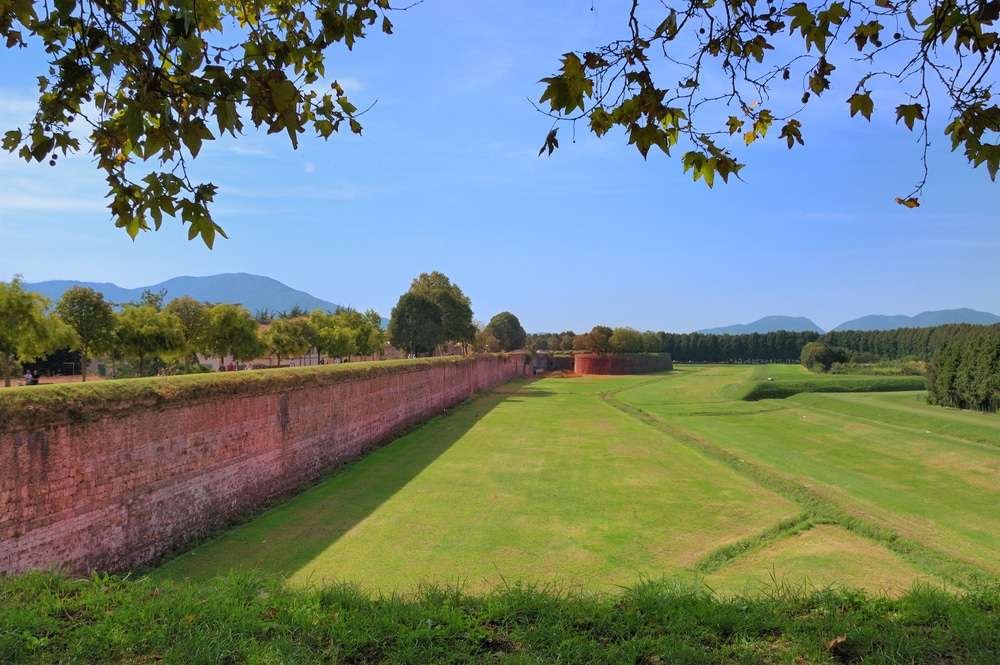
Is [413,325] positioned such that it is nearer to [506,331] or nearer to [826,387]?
[826,387]

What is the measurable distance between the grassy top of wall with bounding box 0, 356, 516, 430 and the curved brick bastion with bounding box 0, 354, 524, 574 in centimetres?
2

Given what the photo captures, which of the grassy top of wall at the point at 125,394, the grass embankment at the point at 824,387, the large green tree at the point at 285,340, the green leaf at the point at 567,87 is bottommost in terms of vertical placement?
the grass embankment at the point at 824,387

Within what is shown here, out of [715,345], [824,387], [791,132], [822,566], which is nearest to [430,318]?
[824,387]

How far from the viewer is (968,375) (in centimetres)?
2114

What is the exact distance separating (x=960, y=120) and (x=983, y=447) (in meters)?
16.8

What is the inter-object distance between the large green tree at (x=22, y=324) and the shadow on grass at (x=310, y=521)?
967 cm

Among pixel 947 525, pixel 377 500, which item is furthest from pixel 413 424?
pixel 947 525

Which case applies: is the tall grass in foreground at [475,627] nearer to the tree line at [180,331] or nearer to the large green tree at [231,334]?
the tree line at [180,331]

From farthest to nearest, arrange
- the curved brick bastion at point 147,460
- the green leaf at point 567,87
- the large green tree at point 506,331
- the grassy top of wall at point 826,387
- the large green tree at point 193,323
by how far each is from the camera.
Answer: the large green tree at point 506,331 → the grassy top of wall at point 826,387 → the large green tree at point 193,323 → the curved brick bastion at point 147,460 → the green leaf at point 567,87

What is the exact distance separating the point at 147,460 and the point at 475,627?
6982mm

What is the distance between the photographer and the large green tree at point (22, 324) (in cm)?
1582

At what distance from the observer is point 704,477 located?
14.3m

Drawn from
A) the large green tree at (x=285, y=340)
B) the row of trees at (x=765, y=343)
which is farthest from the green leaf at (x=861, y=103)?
the row of trees at (x=765, y=343)

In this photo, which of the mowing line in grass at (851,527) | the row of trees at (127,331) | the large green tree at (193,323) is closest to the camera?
the mowing line in grass at (851,527)
